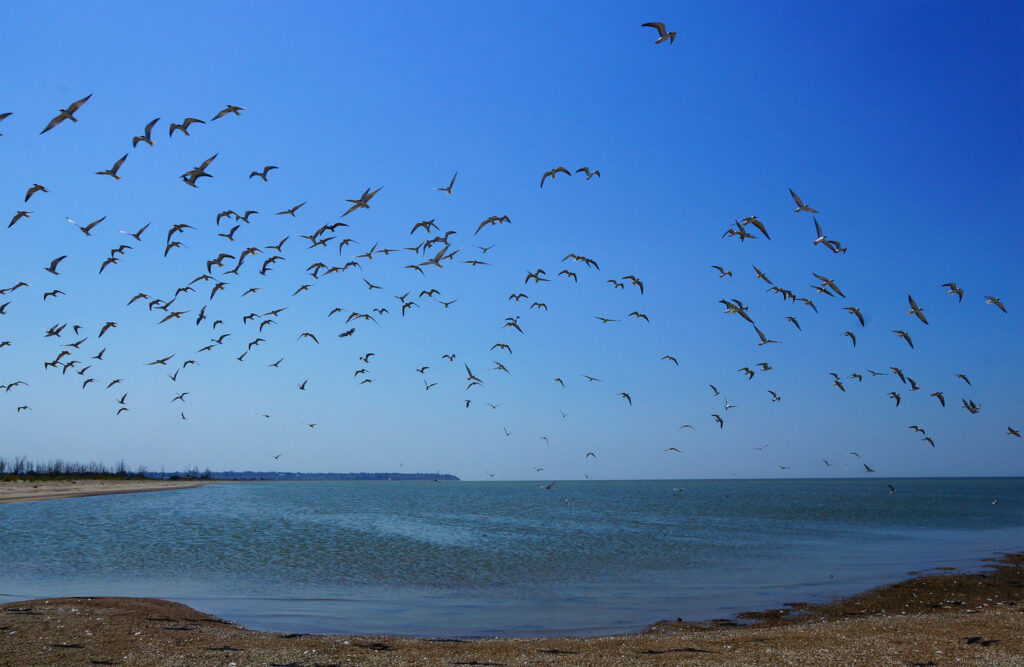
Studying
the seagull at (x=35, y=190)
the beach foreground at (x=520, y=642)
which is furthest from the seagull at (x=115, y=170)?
the beach foreground at (x=520, y=642)

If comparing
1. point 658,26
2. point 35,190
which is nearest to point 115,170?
point 35,190

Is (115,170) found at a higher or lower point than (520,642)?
higher

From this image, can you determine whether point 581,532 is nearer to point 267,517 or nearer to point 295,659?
point 267,517

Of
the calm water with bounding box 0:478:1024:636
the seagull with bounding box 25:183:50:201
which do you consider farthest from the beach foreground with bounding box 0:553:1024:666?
the seagull with bounding box 25:183:50:201

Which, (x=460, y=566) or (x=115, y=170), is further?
(x=460, y=566)

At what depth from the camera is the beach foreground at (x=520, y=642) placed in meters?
12.5

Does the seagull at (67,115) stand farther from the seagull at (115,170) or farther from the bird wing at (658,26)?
the bird wing at (658,26)

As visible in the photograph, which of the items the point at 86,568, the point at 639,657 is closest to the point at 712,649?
the point at 639,657

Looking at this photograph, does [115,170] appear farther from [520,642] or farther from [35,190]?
[520,642]

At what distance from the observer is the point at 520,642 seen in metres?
15.1

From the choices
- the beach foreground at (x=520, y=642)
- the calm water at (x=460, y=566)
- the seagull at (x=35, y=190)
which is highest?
the seagull at (x=35, y=190)

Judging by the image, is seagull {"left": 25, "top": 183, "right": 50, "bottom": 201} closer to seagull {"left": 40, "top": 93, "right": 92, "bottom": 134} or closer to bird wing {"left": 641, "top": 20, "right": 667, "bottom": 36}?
seagull {"left": 40, "top": 93, "right": 92, "bottom": 134}

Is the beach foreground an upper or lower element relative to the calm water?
upper

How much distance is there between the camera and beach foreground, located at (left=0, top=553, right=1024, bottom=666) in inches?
494
